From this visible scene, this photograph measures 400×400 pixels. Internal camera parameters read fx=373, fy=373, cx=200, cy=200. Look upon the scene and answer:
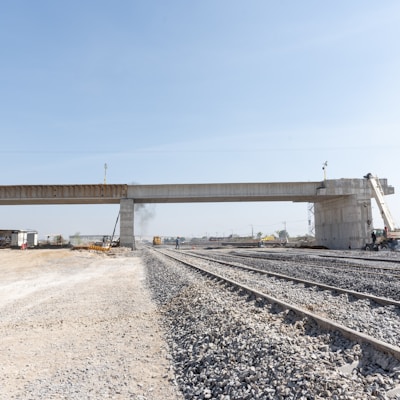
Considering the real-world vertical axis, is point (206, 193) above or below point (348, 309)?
above

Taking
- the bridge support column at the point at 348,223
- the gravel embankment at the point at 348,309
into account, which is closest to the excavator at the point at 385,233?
Result: the bridge support column at the point at 348,223

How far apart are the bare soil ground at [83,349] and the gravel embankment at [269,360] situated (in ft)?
1.46

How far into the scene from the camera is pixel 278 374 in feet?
13.5

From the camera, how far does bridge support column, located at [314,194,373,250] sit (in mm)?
44469

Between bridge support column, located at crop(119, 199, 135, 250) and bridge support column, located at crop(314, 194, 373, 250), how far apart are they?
1037 inches

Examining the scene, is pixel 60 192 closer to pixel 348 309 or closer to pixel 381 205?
pixel 381 205

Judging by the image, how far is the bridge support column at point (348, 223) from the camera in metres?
44.5

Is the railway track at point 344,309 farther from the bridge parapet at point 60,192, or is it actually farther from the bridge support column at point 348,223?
the bridge parapet at point 60,192

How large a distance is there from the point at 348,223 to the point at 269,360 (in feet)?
148

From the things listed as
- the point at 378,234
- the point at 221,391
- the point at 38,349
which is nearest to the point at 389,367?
the point at 221,391

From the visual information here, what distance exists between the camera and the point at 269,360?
15.0ft

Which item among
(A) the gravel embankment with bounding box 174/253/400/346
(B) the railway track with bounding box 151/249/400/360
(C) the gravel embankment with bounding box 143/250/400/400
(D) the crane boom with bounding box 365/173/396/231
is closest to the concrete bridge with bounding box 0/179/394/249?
(D) the crane boom with bounding box 365/173/396/231

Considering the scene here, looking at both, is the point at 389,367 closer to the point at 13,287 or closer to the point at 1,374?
the point at 1,374

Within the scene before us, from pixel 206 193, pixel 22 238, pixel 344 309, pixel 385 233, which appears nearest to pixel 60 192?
pixel 206 193
